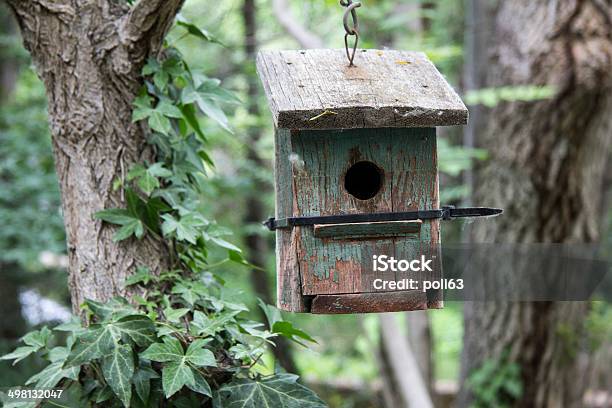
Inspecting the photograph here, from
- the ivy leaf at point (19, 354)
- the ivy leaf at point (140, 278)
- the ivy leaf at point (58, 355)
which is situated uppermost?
the ivy leaf at point (140, 278)

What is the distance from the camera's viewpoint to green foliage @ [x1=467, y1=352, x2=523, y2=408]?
15.7 ft

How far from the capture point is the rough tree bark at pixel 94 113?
214 cm

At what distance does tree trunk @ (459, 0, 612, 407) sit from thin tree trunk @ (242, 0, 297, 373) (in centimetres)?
198

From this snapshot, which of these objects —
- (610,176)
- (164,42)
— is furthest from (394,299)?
(610,176)

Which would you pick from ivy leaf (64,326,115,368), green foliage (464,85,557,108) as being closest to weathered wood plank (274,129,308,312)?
ivy leaf (64,326,115,368)

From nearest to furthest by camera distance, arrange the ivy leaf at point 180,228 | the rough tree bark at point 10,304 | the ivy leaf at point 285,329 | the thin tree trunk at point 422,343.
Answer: the ivy leaf at point 285,329 → the ivy leaf at point 180,228 → the thin tree trunk at point 422,343 → the rough tree bark at point 10,304

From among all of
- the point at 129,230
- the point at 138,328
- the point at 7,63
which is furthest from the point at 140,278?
the point at 7,63

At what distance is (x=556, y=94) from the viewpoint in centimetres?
443

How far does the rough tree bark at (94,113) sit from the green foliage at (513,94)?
2.31 m

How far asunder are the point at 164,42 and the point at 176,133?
29 cm

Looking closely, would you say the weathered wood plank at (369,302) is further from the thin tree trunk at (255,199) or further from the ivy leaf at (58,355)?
the thin tree trunk at (255,199)

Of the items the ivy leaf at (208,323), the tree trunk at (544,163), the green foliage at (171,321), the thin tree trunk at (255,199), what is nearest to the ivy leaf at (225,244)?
the green foliage at (171,321)

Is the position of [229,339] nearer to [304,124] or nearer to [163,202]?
[163,202]

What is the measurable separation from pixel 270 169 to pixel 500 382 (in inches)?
129
